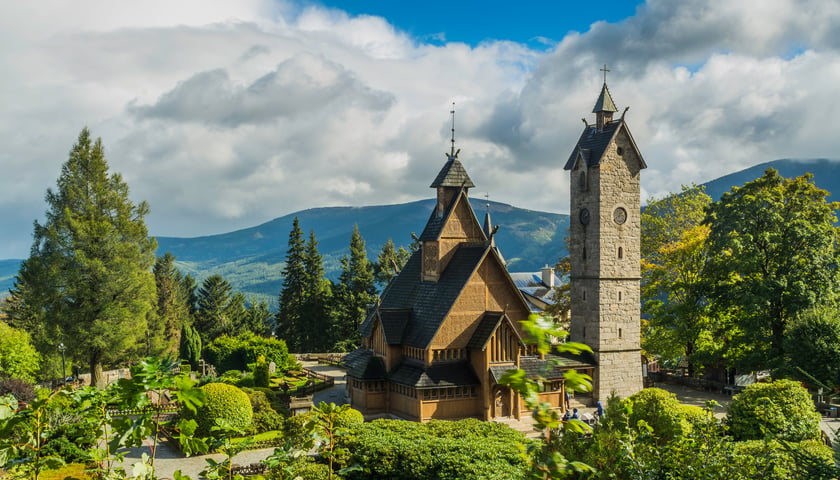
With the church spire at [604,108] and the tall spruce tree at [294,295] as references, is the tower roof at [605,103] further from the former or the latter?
the tall spruce tree at [294,295]

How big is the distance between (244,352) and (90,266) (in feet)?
45.0

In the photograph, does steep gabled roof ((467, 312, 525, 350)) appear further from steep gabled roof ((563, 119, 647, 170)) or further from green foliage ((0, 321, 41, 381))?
green foliage ((0, 321, 41, 381))

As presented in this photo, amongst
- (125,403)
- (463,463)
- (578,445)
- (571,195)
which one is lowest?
(463,463)

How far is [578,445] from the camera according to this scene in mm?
12805

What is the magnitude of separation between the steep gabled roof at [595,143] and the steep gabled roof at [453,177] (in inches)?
265

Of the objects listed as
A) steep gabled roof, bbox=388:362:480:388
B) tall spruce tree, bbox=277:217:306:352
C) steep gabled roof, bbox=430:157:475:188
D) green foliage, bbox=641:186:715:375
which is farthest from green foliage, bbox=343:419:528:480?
tall spruce tree, bbox=277:217:306:352

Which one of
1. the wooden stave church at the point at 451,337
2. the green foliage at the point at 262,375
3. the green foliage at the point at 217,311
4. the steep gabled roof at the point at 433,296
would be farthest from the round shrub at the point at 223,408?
the green foliage at the point at 217,311

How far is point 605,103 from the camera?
115 feet

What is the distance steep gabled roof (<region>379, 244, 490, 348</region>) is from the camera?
29.1 metres

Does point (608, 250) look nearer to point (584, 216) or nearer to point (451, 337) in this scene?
point (584, 216)

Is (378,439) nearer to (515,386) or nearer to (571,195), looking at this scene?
(515,386)

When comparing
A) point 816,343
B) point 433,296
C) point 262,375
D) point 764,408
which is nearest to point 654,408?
point 764,408

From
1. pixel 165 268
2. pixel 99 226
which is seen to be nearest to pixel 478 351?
pixel 99 226

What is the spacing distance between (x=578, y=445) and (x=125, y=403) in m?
10.6
